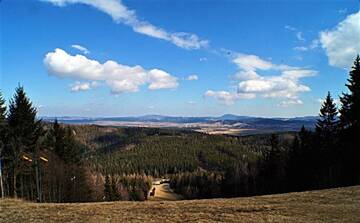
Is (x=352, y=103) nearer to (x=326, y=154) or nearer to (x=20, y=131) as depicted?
(x=326, y=154)

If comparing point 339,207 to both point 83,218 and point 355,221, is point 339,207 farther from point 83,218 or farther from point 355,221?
point 83,218

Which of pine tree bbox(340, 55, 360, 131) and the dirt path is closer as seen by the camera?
pine tree bbox(340, 55, 360, 131)

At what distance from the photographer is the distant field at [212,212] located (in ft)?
56.0

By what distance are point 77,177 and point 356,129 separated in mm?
32295

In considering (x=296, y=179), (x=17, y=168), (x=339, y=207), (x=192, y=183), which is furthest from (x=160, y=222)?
(x=192, y=183)

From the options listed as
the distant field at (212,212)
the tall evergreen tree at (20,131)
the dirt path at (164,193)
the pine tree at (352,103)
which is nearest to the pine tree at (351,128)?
the pine tree at (352,103)

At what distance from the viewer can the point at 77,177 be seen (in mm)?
52125

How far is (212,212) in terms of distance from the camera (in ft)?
60.7

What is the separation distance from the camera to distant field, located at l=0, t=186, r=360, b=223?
17.1 meters

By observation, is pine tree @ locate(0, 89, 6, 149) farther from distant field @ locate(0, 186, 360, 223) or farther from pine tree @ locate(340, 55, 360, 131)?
pine tree @ locate(340, 55, 360, 131)

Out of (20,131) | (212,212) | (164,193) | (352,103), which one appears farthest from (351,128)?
(164,193)

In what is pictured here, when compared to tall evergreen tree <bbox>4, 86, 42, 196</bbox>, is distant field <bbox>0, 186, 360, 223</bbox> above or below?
below

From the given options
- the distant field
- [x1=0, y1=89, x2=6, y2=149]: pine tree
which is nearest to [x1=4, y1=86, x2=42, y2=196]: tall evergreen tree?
[x1=0, y1=89, x2=6, y2=149]: pine tree

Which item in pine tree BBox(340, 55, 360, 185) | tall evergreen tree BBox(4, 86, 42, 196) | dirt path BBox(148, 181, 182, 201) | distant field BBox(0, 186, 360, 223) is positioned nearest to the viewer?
distant field BBox(0, 186, 360, 223)
